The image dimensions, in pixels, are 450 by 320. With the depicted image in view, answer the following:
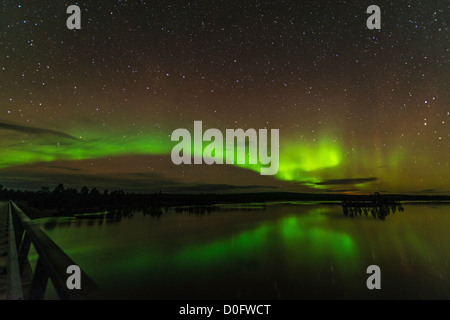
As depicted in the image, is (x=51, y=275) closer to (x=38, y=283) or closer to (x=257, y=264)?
(x=38, y=283)

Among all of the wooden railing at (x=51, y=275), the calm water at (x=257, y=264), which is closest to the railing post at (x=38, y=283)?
the wooden railing at (x=51, y=275)

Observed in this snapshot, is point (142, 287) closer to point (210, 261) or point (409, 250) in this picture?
point (210, 261)

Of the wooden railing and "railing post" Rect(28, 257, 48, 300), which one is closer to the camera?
the wooden railing

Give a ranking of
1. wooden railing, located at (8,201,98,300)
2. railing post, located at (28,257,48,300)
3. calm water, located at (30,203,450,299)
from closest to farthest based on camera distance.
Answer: wooden railing, located at (8,201,98,300) < railing post, located at (28,257,48,300) < calm water, located at (30,203,450,299)

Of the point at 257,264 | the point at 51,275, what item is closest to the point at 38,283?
the point at 51,275

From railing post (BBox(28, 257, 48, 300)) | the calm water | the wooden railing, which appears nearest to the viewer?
the wooden railing

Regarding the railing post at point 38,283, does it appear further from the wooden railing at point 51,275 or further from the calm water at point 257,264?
the calm water at point 257,264

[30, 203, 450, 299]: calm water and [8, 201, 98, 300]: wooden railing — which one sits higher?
[8, 201, 98, 300]: wooden railing

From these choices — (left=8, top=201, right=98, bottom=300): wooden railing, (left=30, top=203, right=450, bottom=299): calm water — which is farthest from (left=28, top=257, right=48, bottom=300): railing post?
(left=30, top=203, right=450, bottom=299): calm water

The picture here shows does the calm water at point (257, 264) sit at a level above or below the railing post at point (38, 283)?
below

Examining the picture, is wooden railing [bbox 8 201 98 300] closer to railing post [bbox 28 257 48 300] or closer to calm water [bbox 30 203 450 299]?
railing post [bbox 28 257 48 300]

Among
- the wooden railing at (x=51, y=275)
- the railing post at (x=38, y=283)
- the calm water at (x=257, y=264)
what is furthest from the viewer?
the calm water at (x=257, y=264)

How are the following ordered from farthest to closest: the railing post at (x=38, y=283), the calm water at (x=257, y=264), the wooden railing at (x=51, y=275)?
the calm water at (x=257, y=264), the railing post at (x=38, y=283), the wooden railing at (x=51, y=275)
